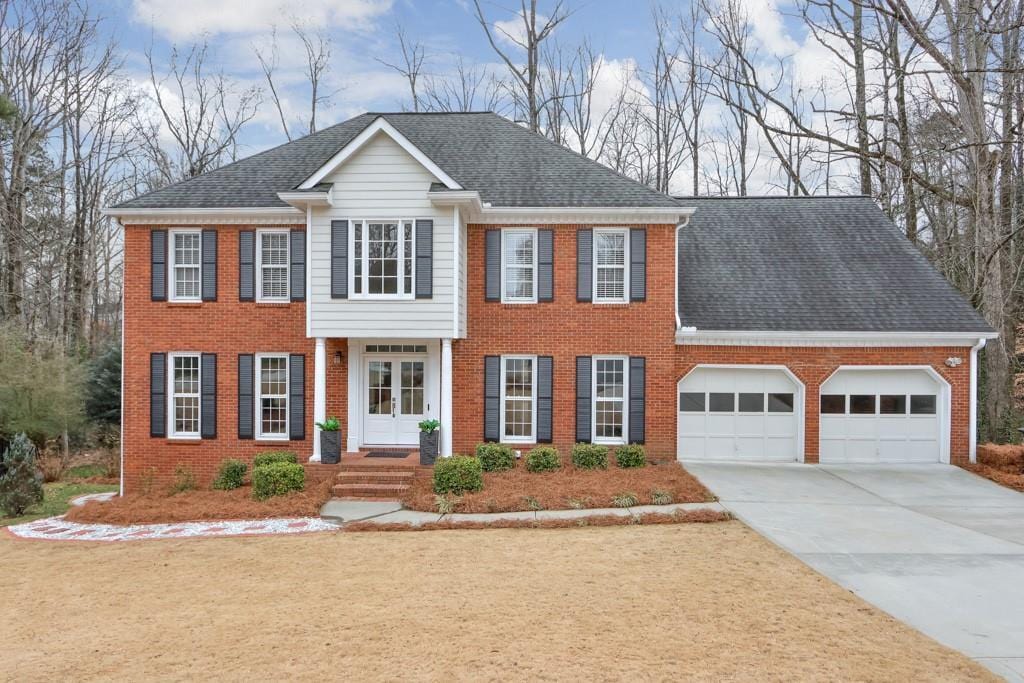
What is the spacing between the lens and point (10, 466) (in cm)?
1222

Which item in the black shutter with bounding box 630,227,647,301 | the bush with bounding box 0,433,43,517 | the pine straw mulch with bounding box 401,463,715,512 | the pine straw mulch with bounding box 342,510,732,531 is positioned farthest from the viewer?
the black shutter with bounding box 630,227,647,301

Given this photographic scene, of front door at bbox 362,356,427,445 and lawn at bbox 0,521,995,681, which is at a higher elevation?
front door at bbox 362,356,427,445

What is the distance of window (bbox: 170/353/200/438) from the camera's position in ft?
47.3

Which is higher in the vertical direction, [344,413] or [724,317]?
[724,317]

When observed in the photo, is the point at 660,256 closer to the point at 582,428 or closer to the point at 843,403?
the point at 582,428

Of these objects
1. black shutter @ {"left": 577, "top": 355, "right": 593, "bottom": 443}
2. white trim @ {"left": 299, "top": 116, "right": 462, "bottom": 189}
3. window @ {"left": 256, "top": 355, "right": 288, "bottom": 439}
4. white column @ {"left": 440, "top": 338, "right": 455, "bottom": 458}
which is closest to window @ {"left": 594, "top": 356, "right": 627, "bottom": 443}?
black shutter @ {"left": 577, "top": 355, "right": 593, "bottom": 443}

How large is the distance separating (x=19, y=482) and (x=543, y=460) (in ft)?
34.2

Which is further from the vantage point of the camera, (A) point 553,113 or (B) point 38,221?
(A) point 553,113

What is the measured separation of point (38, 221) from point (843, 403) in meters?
29.0

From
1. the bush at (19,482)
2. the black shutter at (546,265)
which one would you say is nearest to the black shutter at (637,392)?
the black shutter at (546,265)

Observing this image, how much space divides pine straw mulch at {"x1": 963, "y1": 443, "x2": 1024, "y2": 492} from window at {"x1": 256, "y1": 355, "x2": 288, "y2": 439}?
15722 mm

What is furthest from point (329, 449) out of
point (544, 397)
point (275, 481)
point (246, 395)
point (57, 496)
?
point (57, 496)

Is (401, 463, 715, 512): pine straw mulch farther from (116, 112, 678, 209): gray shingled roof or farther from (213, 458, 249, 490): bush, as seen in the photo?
(116, 112, 678, 209): gray shingled roof

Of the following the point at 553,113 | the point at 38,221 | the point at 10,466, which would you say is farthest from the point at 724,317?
the point at 38,221
